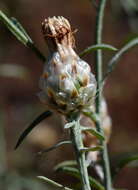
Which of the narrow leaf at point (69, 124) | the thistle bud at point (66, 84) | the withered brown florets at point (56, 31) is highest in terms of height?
the withered brown florets at point (56, 31)

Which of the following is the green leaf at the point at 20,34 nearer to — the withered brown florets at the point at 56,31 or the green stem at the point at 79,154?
the withered brown florets at the point at 56,31

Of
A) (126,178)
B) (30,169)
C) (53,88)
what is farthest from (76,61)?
(126,178)

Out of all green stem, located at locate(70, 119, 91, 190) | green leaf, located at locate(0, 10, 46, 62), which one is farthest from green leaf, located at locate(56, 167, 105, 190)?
green leaf, located at locate(0, 10, 46, 62)

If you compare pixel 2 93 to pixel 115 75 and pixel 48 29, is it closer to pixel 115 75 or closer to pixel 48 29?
pixel 115 75

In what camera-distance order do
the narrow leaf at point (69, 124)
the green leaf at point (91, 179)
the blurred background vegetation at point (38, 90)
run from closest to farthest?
the narrow leaf at point (69, 124) < the green leaf at point (91, 179) < the blurred background vegetation at point (38, 90)

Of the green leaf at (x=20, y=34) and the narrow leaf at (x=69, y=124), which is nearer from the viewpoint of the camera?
the narrow leaf at (x=69, y=124)

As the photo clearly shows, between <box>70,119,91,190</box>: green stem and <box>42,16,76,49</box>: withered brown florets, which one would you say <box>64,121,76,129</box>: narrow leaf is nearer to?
<box>70,119,91,190</box>: green stem

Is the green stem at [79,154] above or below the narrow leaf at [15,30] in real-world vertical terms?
below

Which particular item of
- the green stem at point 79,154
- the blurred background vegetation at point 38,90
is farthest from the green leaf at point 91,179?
the blurred background vegetation at point 38,90

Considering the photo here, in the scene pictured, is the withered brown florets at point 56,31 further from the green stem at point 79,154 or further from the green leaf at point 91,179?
the green leaf at point 91,179

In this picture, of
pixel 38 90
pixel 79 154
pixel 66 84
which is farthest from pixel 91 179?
pixel 38 90

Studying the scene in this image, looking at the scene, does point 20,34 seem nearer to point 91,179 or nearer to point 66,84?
point 66,84

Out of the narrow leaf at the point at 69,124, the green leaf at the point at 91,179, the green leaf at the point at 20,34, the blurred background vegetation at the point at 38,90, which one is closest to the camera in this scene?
the narrow leaf at the point at 69,124
